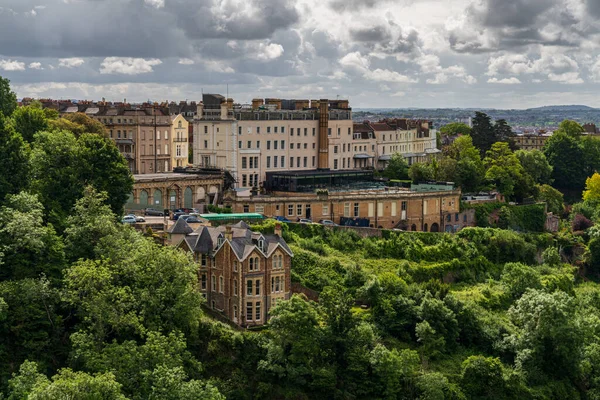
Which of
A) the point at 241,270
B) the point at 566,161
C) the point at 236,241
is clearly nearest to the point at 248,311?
the point at 241,270

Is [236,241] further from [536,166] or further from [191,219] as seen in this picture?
[536,166]

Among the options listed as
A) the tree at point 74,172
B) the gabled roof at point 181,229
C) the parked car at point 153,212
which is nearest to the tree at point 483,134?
the parked car at point 153,212

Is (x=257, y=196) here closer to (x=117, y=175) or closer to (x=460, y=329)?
(x=117, y=175)

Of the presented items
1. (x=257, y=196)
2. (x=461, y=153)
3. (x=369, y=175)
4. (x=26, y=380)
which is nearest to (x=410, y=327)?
(x=257, y=196)

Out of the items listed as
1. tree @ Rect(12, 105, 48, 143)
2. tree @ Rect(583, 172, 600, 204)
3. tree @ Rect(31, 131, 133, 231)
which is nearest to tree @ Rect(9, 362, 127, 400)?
tree @ Rect(31, 131, 133, 231)

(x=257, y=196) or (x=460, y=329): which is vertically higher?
(x=257, y=196)

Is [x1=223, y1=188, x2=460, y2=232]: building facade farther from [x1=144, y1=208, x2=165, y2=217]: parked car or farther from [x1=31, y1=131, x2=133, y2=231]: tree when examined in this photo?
[x1=31, y1=131, x2=133, y2=231]: tree
